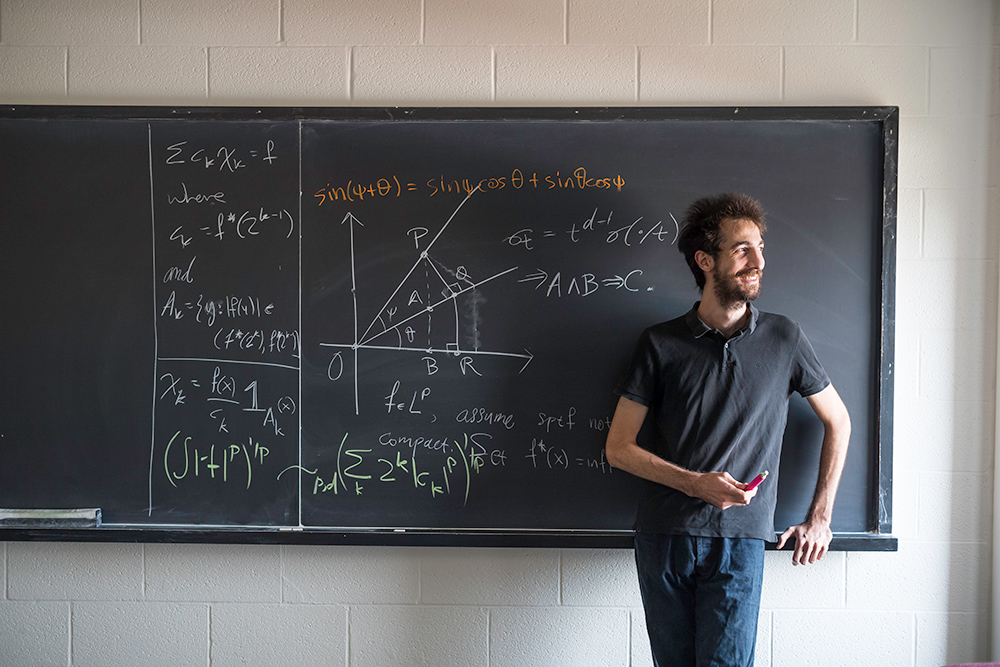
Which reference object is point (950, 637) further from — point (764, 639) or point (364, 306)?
point (364, 306)

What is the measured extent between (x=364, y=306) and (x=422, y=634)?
43.3 inches

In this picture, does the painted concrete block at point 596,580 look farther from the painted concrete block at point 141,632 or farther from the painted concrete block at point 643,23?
the painted concrete block at point 643,23

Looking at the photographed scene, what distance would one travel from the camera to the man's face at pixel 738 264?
1.81m

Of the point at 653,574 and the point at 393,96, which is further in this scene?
the point at 393,96

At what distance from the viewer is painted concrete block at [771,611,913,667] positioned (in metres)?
2.10

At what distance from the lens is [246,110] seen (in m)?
2.07

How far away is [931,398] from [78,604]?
9.46 ft

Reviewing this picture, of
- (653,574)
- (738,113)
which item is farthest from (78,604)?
(738,113)

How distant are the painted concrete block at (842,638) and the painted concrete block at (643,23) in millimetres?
1912

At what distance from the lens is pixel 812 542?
1950 mm

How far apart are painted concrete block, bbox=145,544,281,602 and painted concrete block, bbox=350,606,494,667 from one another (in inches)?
12.2

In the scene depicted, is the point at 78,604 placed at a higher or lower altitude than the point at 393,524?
lower

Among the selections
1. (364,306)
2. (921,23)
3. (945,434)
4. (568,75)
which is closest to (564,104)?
(568,75)

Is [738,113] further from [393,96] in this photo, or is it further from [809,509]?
[809,509]
